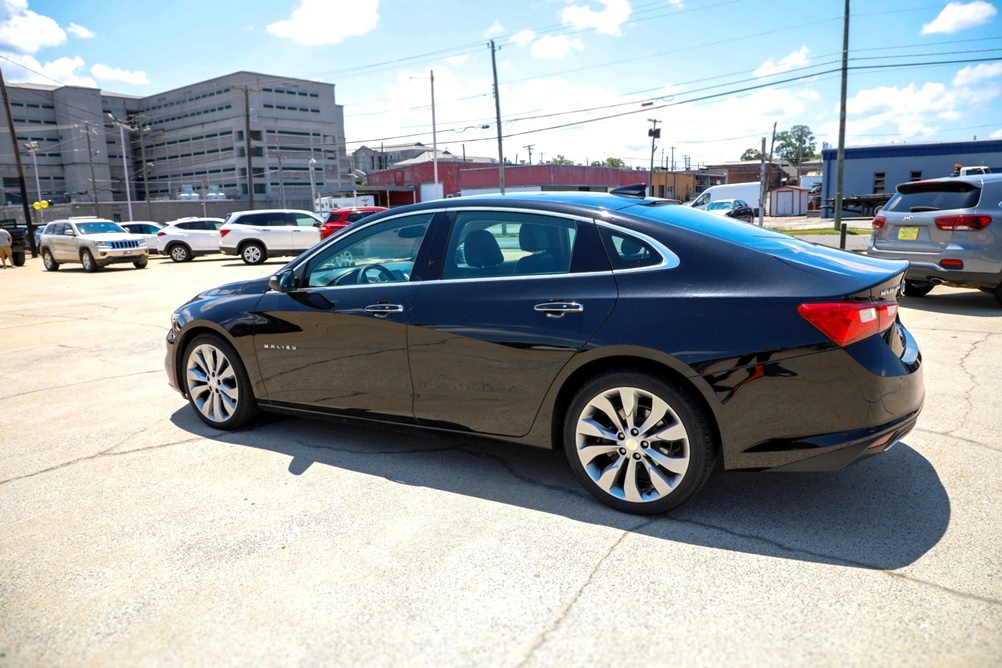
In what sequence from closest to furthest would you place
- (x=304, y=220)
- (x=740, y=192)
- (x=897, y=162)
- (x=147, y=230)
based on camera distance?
1. (x=304, y=220)
2. (x=147, y=230)
3. (x=897, y=162)
4. (x=740, y=192)

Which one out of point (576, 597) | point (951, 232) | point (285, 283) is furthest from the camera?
point (951, 232)

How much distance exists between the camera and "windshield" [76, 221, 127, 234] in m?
22.7

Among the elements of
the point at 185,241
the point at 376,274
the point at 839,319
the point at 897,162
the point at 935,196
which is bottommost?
the point at 185,241

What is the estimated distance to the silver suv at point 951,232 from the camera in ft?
28.0

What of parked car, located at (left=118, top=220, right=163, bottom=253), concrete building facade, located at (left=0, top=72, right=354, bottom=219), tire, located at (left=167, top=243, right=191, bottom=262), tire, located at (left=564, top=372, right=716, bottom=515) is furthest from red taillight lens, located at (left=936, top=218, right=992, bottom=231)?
concrete building facade, located at (left=0, top=72, right=354, bottom=219)

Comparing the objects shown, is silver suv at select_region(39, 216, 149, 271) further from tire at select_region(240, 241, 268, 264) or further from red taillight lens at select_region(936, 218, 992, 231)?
red taillight lens at select_region(936, 218, 992, 231)

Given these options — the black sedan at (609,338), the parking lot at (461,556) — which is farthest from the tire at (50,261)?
the black sedan at (609,338)

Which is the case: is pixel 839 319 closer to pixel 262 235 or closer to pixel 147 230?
pixel 262 235

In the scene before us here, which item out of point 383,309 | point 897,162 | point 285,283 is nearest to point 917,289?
point 383,309

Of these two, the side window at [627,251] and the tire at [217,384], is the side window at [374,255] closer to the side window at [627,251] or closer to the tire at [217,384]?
the tire at [217,384]

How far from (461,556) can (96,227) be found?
24363mm

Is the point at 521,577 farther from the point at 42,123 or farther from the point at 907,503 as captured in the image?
the point at 42,123

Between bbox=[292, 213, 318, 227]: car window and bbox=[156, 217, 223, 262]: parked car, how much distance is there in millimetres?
4248

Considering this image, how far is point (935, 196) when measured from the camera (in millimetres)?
9148
